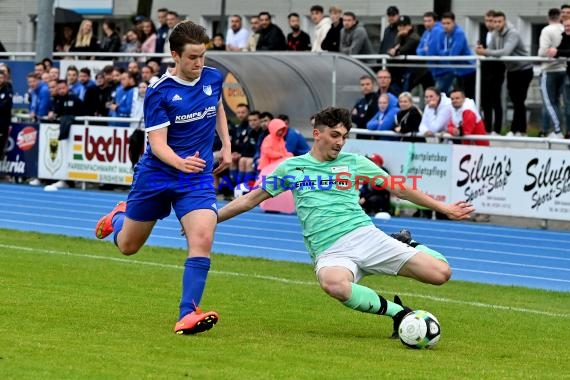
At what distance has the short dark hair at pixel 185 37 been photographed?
30.2 feet

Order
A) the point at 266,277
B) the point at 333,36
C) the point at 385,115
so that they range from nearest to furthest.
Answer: the point at 266,277
the point at 385,115
the point at 333,36

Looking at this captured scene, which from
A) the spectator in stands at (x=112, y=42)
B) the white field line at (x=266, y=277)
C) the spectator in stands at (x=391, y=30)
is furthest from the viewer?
the spectator in stands at (x=112, y=42)

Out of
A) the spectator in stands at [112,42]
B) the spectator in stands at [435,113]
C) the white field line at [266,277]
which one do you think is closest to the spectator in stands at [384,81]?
the spectator in stands at [435,113]

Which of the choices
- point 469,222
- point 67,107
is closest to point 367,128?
point 469,222

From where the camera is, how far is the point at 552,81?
2048 cm

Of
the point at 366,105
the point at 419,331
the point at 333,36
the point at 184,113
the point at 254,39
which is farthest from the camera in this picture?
the point at 254,39

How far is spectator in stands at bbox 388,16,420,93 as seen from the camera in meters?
23.2

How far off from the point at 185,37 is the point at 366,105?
1377 centimetres

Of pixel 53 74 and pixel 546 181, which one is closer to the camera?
pixel 546 181

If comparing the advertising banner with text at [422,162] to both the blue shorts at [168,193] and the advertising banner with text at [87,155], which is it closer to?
the advertising banner with text at [87,155]

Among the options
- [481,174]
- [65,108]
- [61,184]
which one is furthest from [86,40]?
[481,174]

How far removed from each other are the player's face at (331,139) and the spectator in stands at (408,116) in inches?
472

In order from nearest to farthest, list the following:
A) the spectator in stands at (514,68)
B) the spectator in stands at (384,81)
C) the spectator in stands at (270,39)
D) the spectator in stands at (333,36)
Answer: the spectator in stands at (514,68) → the spectator in stands at (384,81) → the spectator in stands at (333,36) → the spectator in stands at (270,39)

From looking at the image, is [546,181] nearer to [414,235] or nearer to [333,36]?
[414,235]
